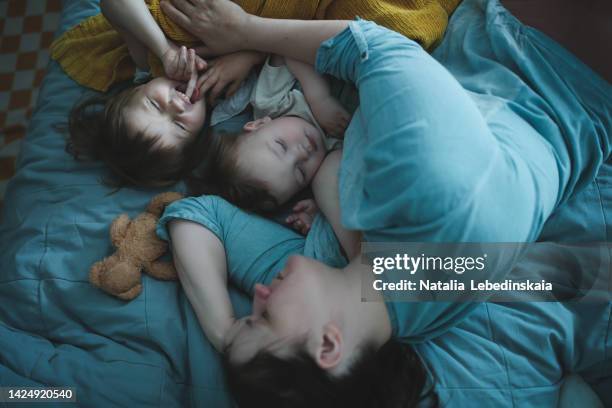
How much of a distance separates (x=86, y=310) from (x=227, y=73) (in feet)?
1.85

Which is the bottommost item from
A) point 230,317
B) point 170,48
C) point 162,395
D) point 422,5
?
point 162,395

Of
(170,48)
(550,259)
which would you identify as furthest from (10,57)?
(550,259)

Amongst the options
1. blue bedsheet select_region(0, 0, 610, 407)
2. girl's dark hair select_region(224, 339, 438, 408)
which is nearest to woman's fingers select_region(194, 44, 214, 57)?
blue bedsheet select_region(0, 0, 610, 407)

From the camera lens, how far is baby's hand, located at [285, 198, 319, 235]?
1025mm

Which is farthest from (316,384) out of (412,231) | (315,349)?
(412,231)

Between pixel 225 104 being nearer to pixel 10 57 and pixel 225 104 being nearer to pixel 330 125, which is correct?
pixel 330 125

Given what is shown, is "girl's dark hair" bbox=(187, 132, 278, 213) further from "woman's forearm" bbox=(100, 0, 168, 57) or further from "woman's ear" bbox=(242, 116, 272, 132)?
"woman's forearm" bbox=(100, 0, 168, 57)

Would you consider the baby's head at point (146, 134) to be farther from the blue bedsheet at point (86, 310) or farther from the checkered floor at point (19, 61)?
the checkered floor at point (19, 61)

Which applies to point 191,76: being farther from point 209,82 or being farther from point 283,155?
point 283,155

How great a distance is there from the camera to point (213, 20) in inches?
42.8

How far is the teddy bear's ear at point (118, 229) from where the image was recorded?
0.97m

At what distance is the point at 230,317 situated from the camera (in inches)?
34.4

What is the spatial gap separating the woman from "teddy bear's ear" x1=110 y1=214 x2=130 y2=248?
0.10 meters

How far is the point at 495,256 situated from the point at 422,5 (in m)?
0.57
